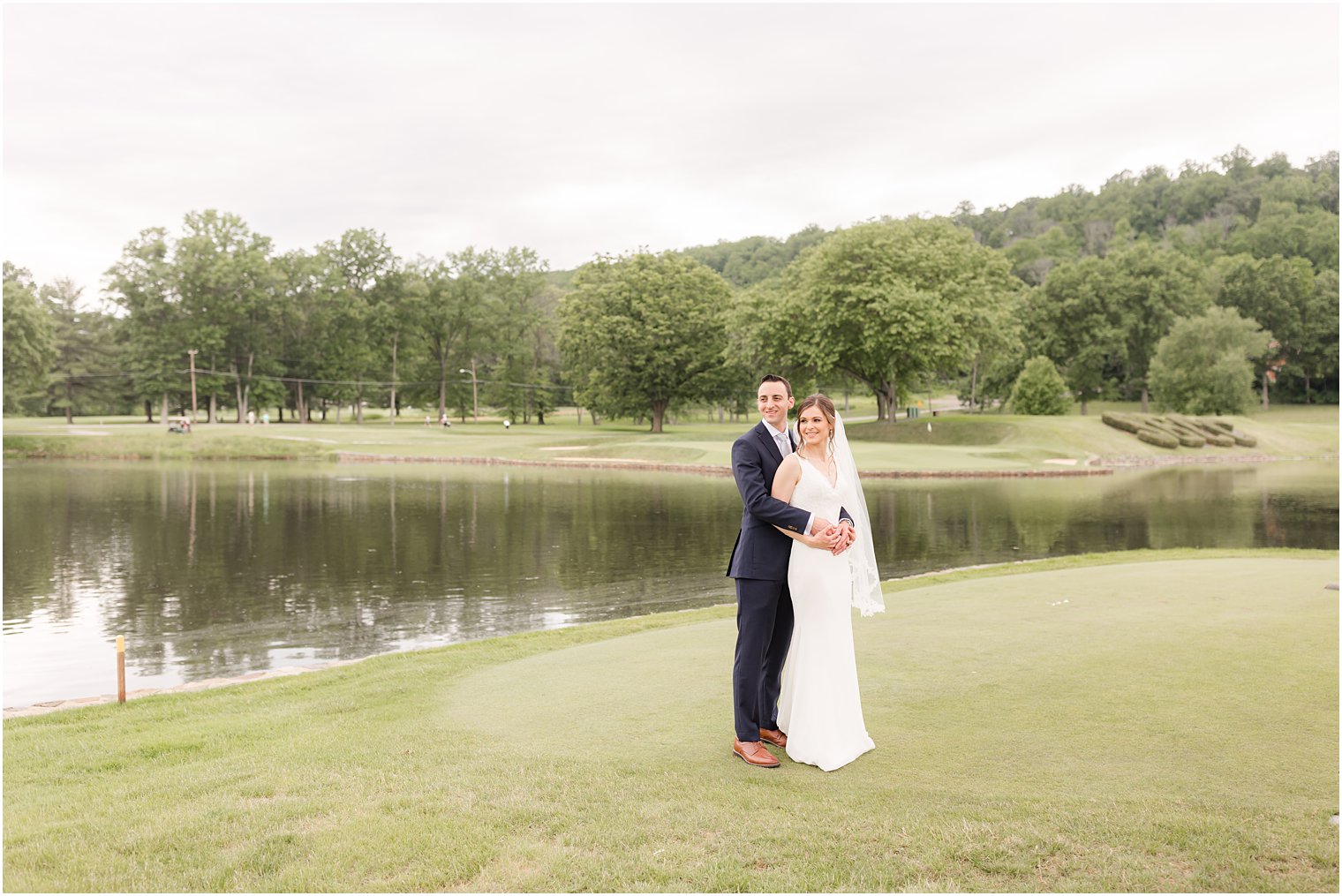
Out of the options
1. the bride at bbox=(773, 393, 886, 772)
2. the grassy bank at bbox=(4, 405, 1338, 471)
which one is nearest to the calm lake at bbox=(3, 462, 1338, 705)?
the grassy bank at bbox=(4, 405, 1338, 471)

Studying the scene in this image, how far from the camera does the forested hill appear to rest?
4596 inches

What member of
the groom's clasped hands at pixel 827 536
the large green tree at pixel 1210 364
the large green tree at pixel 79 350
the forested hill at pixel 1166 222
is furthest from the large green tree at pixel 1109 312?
the large green tree at pixel 79 350

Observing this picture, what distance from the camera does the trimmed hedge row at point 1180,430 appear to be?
56250 millimetres

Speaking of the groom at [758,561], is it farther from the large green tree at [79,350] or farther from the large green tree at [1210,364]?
the large green tree at [79,350]

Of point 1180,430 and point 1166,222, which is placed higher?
point 1166,222

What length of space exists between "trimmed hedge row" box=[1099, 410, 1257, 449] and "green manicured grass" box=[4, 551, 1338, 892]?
166 ft

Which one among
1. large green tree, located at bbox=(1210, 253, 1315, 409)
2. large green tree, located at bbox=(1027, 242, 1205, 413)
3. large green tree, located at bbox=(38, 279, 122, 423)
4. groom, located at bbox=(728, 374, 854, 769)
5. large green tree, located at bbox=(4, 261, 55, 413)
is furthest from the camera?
large green tree, located at bbox=(38, 279, 122, 423)

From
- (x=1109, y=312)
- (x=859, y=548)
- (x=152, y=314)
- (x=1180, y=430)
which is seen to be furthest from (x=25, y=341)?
(x=1109, y=312)

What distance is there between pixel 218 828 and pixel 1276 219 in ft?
459

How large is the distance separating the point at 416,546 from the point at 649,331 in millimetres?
50236

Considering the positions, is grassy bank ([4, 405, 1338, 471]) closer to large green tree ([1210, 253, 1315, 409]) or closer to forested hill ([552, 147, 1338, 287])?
large green tree ([1210, 253, 1315, 409])

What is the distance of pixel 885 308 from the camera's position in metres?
57.8

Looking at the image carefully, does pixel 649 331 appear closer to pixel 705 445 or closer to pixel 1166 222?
pixel 705 445

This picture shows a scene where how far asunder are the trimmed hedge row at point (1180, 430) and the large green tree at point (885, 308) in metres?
10.1
